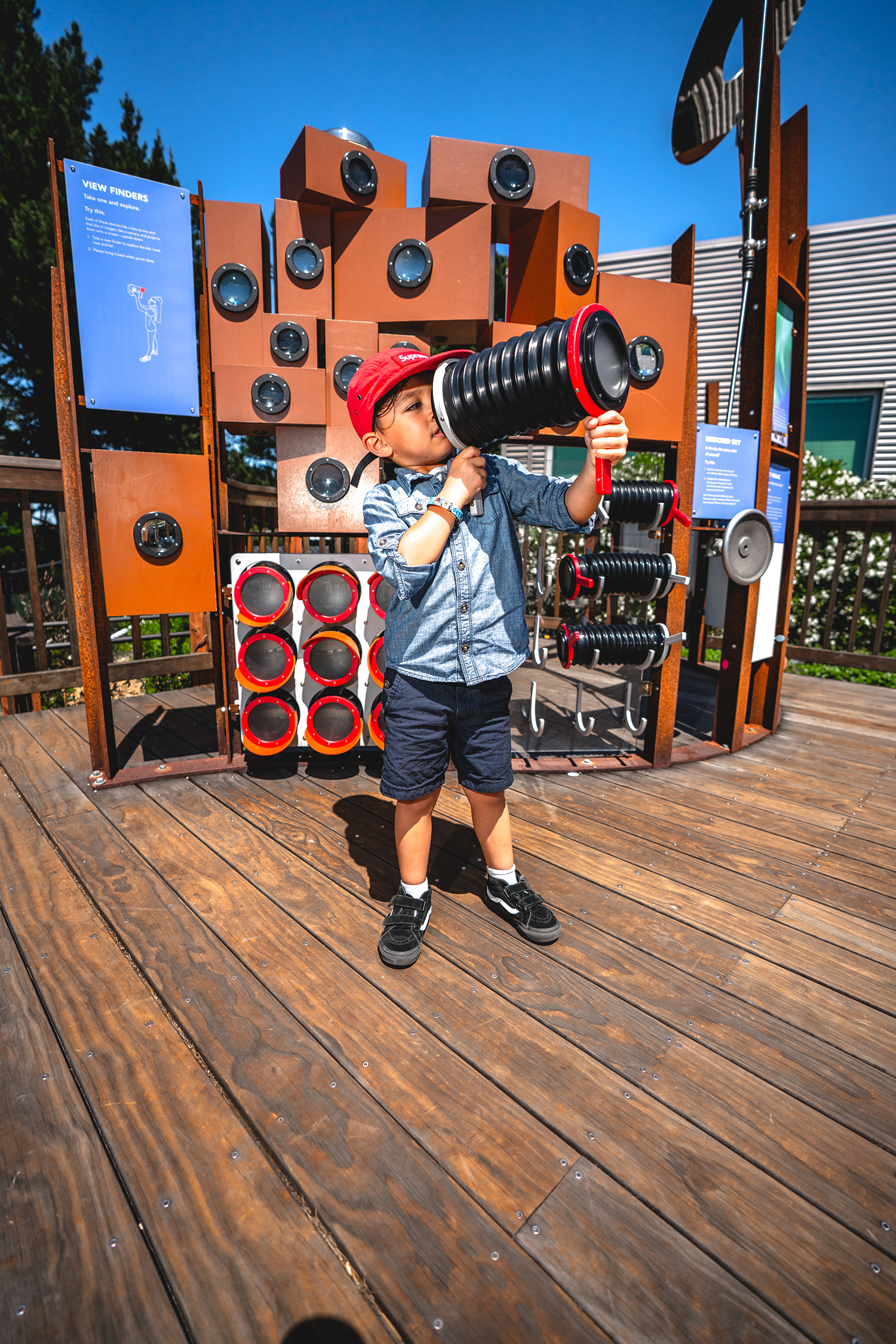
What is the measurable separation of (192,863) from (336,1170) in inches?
46.1

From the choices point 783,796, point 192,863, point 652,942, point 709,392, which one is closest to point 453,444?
point 652,942

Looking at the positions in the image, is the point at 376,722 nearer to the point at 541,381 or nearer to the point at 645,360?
the point at 541,381

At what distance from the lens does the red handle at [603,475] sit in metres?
1.28

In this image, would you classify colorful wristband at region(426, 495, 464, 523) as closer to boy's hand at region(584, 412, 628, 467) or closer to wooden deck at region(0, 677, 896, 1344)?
boy's hand at region(584, 412, 628, 467)

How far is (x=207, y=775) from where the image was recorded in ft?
9.04

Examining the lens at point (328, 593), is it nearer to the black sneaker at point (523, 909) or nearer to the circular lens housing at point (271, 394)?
the circular lens housing at point (271, 394)

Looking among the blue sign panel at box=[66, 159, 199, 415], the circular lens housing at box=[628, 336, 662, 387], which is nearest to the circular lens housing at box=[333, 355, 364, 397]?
the blue sign panel at box=[66, 159, 199, 415]

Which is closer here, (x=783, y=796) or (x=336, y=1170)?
(x=336, y=1170)

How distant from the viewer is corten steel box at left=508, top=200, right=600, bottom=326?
7.96 ft

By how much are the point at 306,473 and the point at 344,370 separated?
1.36 feet

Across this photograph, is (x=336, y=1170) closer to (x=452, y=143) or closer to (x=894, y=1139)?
(x=894, y=1139)

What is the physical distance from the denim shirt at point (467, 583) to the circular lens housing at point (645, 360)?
4.16 feet

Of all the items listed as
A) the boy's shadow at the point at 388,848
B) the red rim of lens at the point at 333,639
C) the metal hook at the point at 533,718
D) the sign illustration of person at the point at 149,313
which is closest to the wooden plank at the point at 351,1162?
the boy's shadow at the point at 388,848

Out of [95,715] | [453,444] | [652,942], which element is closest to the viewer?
[453,444]
